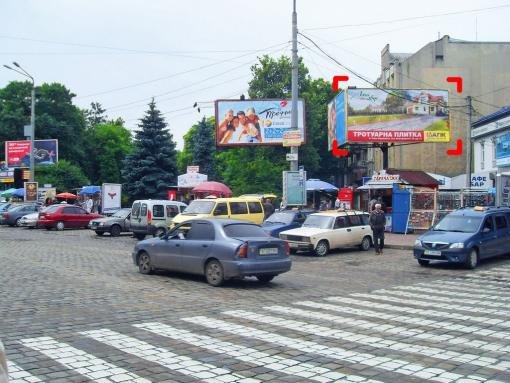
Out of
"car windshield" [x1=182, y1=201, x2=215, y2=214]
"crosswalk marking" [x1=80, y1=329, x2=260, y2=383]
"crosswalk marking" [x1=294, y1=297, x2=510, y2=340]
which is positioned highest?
"car windshield" [x1=182, y1=201, x2=215, y2=214]

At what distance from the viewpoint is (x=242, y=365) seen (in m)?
6.80

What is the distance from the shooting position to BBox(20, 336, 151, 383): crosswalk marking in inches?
245

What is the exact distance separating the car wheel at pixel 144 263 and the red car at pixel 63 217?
21.5 metres

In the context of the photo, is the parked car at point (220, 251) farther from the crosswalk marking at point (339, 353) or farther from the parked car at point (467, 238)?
the parked car at point (467, 238)

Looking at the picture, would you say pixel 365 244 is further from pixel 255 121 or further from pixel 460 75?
pixel 460 75

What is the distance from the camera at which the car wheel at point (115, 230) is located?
30.4 metres

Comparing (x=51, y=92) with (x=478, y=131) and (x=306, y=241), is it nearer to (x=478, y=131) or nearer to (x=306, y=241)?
(x=478, y=131)

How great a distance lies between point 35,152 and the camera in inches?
2215

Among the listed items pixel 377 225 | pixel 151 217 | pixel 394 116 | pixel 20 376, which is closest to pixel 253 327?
pixel 20 376

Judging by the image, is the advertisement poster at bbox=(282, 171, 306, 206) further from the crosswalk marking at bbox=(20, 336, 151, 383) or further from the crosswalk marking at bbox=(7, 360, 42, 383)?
the crosswalk marking at bbox=(7, 360, 42, 383)

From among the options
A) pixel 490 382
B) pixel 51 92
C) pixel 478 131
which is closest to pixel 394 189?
pixel 478 131

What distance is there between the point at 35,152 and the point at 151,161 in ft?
41.0

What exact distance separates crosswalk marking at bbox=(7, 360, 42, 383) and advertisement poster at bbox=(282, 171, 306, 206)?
1921cm

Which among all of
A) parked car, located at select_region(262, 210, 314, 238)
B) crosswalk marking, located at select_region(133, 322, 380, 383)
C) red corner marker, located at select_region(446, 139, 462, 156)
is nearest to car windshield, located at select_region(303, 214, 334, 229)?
parked car, located at select_region(262, 210, 314, 238)
